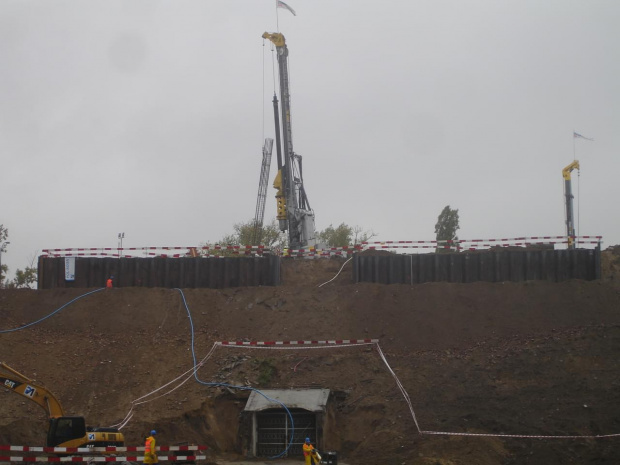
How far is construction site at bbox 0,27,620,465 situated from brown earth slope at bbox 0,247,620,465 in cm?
7

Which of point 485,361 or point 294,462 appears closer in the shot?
point 294,462

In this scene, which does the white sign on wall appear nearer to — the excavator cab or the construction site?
the construction site

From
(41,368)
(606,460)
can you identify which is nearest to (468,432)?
(606,460)

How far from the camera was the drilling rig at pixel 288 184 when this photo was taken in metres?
34.5

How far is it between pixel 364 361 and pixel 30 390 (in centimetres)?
1162

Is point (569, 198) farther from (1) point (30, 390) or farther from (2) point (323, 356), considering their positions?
(1) point (30, 390)

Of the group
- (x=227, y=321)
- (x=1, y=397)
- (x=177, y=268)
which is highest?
(x=177, y=268)

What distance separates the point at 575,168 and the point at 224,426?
921 inches

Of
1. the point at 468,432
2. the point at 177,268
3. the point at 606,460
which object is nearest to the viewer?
the point at 606,460

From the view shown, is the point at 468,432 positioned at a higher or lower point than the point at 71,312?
lower

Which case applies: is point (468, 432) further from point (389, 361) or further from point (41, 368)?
point (41, 368)

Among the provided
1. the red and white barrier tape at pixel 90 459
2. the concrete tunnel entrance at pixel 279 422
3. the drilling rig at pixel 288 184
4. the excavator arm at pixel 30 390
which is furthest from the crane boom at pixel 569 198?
the excavator arm at pixel 30 390

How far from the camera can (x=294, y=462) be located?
69.7ft

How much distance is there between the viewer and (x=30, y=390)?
17938mm
